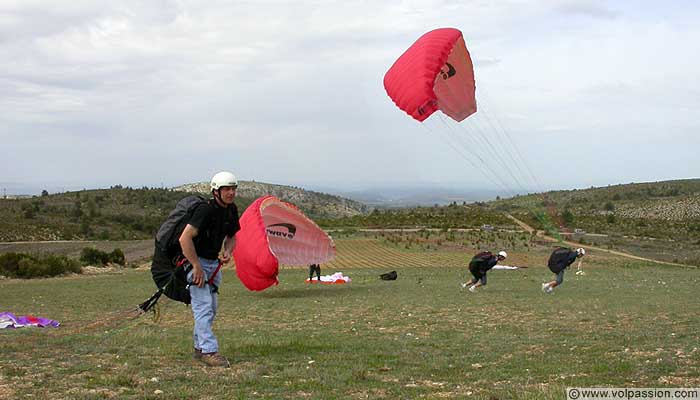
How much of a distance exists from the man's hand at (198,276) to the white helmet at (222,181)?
91 cm

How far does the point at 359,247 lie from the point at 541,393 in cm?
3918

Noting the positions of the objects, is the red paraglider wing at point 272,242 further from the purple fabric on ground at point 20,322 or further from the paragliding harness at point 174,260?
the purple fabric on ground at point 20,322

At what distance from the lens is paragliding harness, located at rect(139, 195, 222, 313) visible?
7590 millimetres

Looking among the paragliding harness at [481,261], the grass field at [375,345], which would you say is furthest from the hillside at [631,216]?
the grass field at [375,345]

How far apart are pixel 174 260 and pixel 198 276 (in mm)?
468

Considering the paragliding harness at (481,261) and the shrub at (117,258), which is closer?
the paragliding harness at (481,261)

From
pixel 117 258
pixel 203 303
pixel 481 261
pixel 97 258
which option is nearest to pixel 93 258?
pixel 97 258

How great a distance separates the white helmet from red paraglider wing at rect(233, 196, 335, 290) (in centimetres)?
304

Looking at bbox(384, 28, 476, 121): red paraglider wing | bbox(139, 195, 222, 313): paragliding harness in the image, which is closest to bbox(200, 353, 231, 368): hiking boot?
bbox(139, 195, 222, 313): paragliding harness

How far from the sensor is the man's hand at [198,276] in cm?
744

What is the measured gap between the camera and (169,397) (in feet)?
19.7

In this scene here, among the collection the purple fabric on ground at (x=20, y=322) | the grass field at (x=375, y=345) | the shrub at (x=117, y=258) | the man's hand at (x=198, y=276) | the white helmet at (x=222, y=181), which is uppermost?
the white helmet at (x=222, y=181)

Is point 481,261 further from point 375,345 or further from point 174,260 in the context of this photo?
point 174,260

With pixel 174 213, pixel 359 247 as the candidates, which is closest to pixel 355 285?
pixel 174 213
